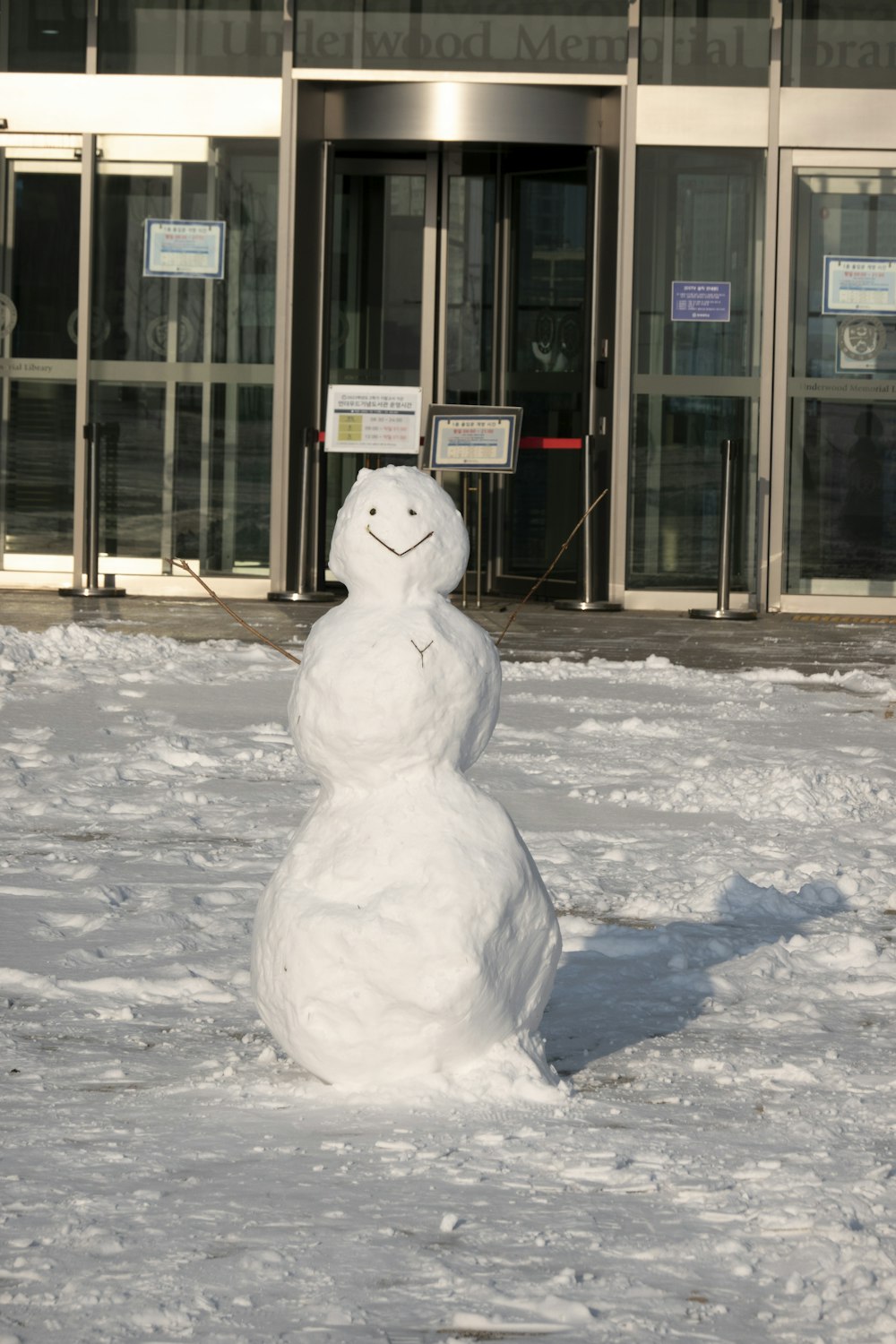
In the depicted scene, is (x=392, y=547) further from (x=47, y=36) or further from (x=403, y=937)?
(x=47, y=36)

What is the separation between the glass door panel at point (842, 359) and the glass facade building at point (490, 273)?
19 millimetres

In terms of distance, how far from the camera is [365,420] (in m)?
14.1

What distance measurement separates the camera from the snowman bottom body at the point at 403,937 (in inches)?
138

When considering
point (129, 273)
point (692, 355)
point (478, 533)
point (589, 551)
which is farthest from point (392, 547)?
point (129, 273)

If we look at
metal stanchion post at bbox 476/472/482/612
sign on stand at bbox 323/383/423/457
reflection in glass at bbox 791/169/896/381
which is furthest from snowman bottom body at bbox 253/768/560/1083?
reflection in glass at bbox 791/169/896/381

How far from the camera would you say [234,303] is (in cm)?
1427

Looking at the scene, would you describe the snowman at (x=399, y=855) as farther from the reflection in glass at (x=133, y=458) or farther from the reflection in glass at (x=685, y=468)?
the reflection in glass at (x=133, y=458)

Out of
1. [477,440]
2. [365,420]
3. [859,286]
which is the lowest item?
[477,440]

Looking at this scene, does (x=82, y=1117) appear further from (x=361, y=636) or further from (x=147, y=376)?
(x=147, y=376)

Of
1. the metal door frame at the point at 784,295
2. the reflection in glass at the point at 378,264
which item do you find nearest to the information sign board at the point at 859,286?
the metal door frame at the point at 784,295

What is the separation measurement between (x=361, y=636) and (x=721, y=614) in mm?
10206

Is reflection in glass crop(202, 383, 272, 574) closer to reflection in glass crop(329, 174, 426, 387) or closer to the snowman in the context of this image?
reflection in glass crop(329, 174, 426, 387)

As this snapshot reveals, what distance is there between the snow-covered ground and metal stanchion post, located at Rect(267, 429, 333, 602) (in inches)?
270

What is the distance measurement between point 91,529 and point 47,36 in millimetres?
3494
